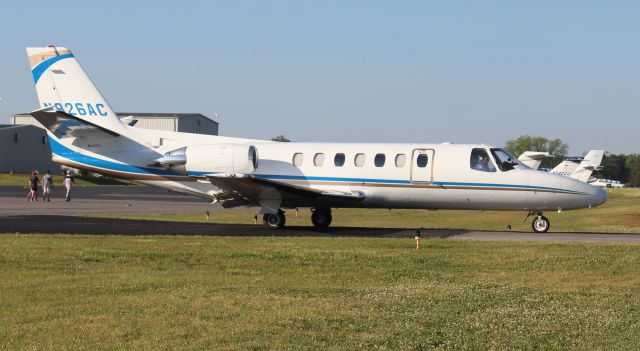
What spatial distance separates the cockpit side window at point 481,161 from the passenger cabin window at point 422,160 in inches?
52.4

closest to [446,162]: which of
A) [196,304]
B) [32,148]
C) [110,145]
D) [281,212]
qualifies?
[281,212]

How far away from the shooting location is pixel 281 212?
27.1 m

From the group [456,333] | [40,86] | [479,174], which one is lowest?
[456,333]

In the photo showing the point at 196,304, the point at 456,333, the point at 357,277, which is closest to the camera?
the point at 456,333

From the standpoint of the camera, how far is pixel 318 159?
89.6 feet

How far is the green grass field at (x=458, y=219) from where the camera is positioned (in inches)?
1545

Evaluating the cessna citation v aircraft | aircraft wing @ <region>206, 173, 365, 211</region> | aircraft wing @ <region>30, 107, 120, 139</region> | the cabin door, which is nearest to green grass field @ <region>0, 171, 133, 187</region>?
the cessna citation v aircraft

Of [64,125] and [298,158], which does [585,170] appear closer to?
[298,158]

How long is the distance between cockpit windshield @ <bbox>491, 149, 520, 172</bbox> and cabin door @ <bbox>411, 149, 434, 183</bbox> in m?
1.93

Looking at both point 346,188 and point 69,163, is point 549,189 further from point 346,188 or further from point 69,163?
point 69,163

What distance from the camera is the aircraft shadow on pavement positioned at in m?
23.7

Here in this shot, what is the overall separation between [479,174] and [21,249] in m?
14.0

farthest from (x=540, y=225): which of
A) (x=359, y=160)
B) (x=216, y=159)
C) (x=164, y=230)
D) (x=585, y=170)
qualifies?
(x=585, y=170)

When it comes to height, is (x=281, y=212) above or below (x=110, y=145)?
below
